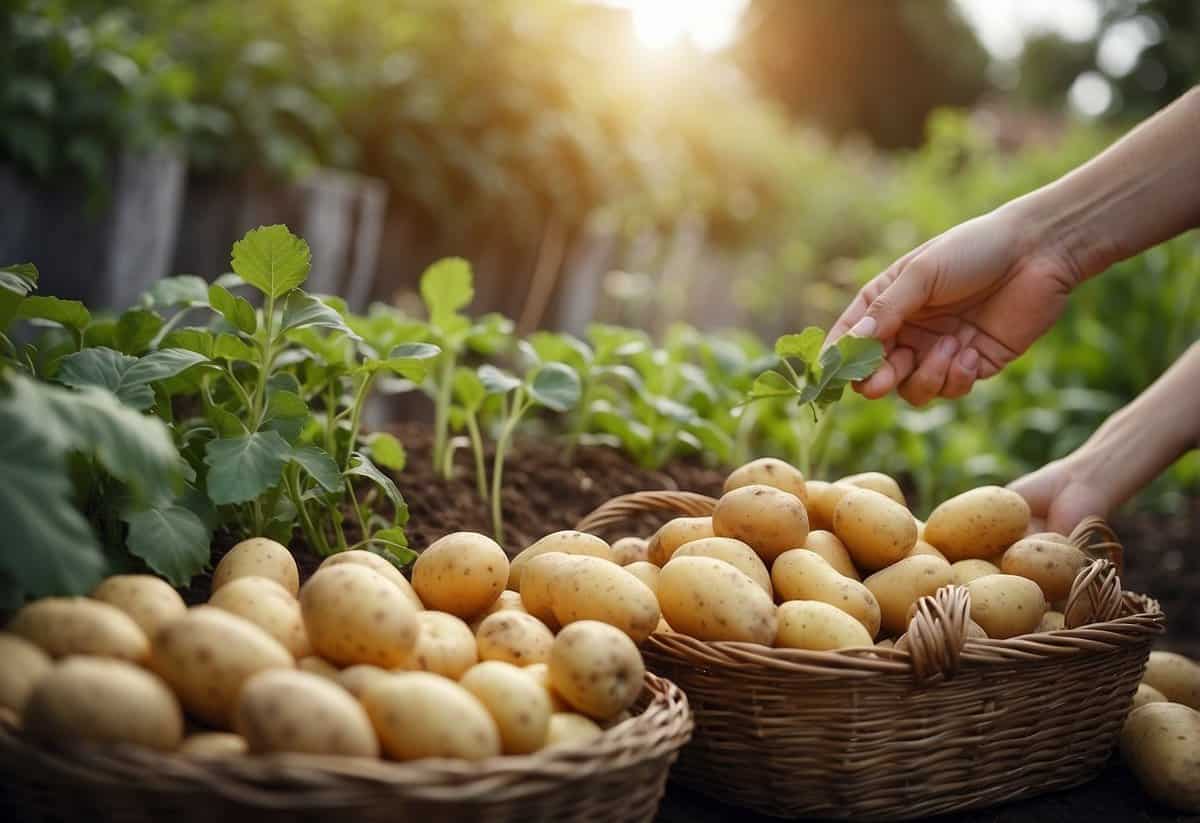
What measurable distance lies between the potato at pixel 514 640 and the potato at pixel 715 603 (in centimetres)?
21

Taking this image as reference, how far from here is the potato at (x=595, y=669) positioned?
1.32 metres

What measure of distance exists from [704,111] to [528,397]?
20.3ft

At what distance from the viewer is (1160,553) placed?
149 inches

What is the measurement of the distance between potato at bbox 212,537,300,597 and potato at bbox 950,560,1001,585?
1.14m

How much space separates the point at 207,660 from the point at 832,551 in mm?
1085

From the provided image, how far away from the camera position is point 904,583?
174cm

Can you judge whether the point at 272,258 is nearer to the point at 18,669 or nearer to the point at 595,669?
the point at 18,669

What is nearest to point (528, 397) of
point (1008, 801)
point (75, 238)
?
point (1008, 801)

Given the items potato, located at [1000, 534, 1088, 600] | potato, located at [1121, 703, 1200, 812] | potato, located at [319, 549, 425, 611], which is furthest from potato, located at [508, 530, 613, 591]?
potato, located at [1121, 703, 1200, 812]

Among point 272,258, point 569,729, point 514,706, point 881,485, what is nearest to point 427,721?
point 514,706

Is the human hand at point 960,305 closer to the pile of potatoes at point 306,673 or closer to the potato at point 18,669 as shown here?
the pile of potatoes at point 306,673

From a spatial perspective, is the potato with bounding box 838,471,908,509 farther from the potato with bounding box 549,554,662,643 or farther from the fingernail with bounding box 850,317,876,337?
the potato with bounding box 549,554,662,643

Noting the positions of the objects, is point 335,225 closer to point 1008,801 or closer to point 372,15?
point 372,15

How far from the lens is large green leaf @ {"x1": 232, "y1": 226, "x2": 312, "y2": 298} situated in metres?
1.65
